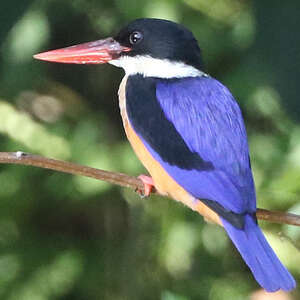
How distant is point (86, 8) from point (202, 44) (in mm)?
407

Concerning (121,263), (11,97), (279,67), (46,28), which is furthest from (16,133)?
(279,67)

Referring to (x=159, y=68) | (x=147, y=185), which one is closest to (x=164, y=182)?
(x=147, y=185)

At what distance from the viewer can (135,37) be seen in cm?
291

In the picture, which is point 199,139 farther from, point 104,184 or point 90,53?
point 104,184

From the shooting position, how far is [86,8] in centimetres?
327

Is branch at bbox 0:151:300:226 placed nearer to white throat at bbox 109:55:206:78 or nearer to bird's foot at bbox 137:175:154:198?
bird's foot at bbox 137:175:154:198

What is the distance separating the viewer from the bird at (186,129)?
2.48 m

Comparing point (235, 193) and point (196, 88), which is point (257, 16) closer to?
point (196, 88)

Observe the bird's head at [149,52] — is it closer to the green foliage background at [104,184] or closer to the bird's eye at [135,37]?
the bird's eye at [135,37]

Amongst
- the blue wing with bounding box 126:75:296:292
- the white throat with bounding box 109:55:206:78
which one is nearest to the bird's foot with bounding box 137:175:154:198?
the blue wing with bounding box 126:75:296:292

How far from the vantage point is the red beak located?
2.93 metres

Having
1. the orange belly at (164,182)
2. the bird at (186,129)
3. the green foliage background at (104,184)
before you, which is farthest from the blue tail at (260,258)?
the green foliage background at (104,184)

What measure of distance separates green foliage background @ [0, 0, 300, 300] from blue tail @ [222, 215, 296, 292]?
484 millimetres

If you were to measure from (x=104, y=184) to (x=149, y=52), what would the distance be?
2.07 feet
